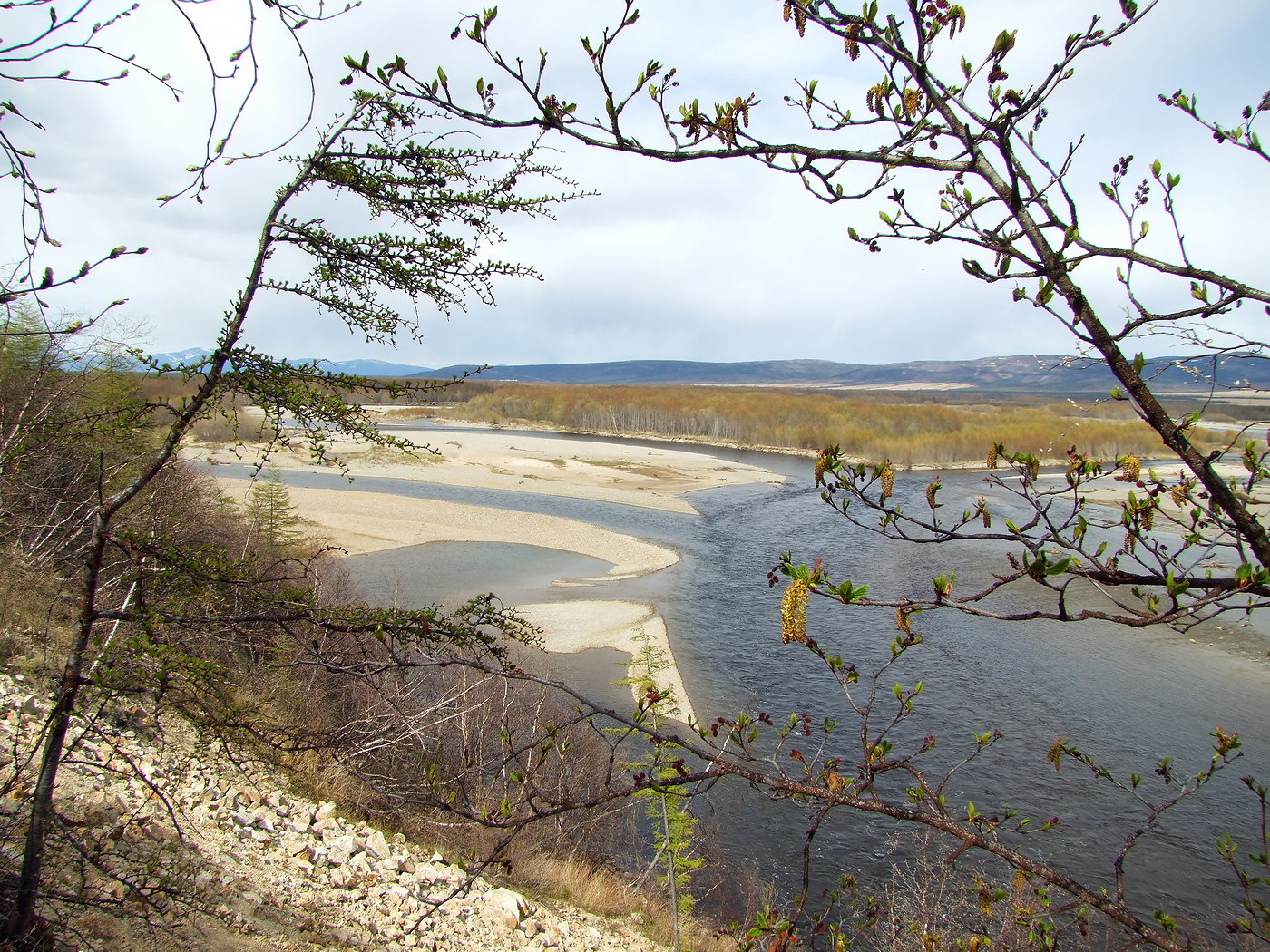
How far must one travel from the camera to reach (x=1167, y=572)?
2.14 metres

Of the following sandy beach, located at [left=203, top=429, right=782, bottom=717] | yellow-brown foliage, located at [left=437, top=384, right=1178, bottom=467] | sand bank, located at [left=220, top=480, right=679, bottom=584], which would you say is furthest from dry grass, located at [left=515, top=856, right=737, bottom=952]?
yellow-brown foliage, located at [left=437, top=384, right=1178, bottom=467]

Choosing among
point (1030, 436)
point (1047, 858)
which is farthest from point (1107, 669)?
point (1030, 436)

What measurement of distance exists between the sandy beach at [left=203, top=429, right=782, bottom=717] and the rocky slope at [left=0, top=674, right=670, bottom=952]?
326 centimetres

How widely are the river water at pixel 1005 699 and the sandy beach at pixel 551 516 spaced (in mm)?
1122

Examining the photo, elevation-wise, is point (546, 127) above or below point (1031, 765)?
above

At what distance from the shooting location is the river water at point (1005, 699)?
33.0 feet

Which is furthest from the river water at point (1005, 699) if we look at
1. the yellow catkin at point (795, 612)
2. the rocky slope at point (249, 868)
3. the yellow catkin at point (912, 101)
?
the yellow catkin at point (912, 101)

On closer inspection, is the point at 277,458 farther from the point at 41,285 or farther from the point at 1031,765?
the point at 41,285

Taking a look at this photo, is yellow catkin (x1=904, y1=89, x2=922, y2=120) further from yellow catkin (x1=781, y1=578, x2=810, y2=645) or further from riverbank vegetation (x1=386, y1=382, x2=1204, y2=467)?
riverbank vegetation (x1=386, y1=382, x2=1204, y2=467)

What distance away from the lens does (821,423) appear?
64.1 m

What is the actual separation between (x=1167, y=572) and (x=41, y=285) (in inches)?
136

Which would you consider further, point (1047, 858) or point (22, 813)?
point (1047, 858)

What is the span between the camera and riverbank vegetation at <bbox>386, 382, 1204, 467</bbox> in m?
48.2

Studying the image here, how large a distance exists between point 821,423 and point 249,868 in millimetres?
60628
